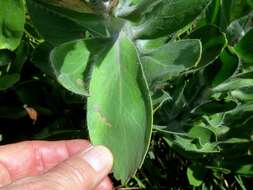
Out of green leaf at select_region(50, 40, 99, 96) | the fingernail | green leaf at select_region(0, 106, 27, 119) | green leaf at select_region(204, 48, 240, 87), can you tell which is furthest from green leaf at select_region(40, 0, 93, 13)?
green leaf at select_region(0, 106, 27, 119)

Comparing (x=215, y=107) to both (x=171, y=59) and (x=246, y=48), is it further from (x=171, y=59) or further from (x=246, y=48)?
(x=171, y=59)

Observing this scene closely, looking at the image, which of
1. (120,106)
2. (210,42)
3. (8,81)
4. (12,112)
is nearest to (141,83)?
(120,106)

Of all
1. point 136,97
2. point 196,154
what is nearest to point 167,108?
point 196,154

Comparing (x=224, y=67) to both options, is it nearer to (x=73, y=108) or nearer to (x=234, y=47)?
(x=234, y=47)

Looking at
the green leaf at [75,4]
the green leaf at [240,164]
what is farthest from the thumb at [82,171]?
the green leaf at [240,164]

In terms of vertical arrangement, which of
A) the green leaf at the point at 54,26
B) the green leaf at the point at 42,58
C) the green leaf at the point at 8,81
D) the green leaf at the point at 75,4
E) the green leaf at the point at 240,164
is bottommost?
the green leaf at the point at 240,164

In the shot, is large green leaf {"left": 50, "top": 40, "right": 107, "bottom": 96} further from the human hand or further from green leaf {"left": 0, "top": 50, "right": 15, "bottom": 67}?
green leaf {"left": 0, "top": 50, "right": 15, "bottom": 67}

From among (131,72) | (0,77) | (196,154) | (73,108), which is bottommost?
(196,154)

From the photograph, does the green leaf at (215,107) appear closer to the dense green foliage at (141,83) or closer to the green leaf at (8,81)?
the dense green foliage at (141,83)
